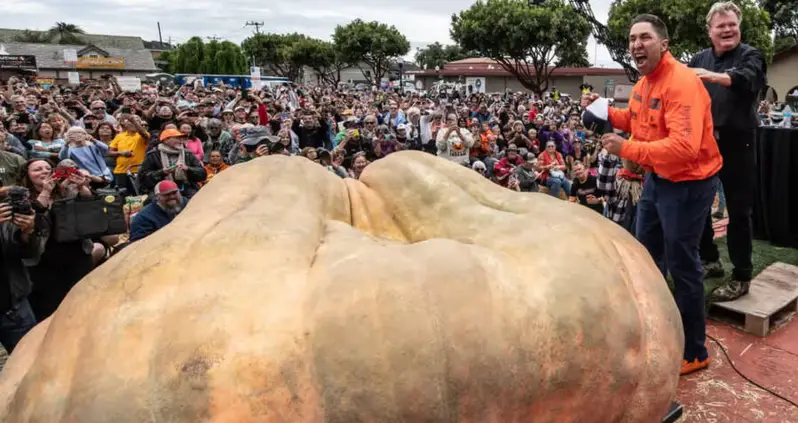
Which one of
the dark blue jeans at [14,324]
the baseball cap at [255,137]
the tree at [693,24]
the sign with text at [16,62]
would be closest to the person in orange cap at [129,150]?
the baseball cap at [255,137]

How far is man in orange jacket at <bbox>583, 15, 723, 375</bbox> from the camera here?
10.00 ft

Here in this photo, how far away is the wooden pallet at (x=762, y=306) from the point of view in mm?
4332

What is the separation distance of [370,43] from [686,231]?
54130 millimetres

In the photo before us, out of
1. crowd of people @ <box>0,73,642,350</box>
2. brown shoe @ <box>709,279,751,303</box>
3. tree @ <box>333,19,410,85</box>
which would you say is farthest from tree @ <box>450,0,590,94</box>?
brown shoe @ <box>709,279,751,303</box>

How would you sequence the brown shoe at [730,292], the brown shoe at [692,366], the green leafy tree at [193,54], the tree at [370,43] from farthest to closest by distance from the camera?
the green leafy tree at [193,54], the tree at [370,43], the brown shoe at [730,292], the brown shoe at [692,366]

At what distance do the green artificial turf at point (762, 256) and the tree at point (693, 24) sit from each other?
26.5m

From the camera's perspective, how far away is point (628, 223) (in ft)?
18.9

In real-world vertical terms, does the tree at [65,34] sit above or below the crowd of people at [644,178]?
above

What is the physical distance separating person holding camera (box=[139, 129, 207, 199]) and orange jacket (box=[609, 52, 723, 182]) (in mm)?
4718

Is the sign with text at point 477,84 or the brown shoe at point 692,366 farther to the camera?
the sign with text at point 477,84

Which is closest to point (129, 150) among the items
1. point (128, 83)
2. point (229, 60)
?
point (128, 83)

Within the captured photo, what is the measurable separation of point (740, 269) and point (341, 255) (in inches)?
157

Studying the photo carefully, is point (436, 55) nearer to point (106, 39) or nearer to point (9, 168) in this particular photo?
point (106, 39)

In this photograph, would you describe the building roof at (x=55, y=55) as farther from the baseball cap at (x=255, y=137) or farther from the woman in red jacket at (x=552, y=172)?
the woman in red jacket at (x=552, y=172)
